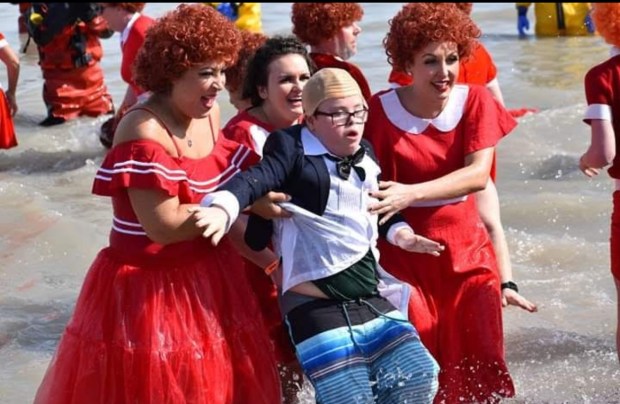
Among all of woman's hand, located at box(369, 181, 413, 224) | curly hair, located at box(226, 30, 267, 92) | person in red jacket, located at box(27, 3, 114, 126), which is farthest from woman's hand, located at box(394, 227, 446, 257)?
person in red jacket, located at box(27, 3, 114, 126)

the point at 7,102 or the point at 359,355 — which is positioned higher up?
the point at 7,102

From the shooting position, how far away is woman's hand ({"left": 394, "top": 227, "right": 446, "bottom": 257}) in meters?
4.30

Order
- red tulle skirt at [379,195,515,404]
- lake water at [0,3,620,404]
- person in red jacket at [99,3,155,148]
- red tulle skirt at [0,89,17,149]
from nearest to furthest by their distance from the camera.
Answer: red tulle skirt at [379,195,515,404] → lake water at [0,3,620,404] → person in red jacket at [99,3,155,148] → red tulle skirt at [0,89,17,149]

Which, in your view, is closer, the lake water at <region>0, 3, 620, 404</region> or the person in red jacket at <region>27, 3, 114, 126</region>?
the lake water at <region>0, 3, 620, 404</region>

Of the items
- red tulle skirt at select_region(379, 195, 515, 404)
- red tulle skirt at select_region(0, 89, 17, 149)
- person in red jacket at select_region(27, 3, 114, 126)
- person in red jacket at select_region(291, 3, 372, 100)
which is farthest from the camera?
person in red jacket at select_region(27, 3, 114, 126)

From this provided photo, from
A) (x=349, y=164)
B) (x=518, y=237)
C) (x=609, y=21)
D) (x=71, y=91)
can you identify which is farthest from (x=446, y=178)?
(x=71, y=91)

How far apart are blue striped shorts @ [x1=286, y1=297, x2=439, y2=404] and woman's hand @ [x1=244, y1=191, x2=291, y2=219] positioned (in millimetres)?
325

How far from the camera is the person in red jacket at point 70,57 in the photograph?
10680mm

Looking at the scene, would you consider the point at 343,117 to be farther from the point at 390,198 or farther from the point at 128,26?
the point at 128,26

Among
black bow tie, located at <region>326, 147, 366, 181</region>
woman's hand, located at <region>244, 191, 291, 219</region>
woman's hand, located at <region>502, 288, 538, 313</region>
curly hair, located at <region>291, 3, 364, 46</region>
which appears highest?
curly hair, located at <region>291, 3, 364, 46</region>

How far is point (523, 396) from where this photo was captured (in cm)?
540

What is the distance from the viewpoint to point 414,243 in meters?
4.33

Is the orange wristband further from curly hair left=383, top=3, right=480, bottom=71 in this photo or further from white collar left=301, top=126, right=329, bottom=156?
curly hair left=383, top=3, right=480, bottom=71

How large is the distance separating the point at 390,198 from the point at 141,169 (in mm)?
901
